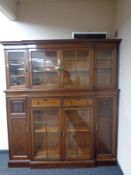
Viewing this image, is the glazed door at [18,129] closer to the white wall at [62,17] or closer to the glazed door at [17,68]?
the glazed door at [17,68]

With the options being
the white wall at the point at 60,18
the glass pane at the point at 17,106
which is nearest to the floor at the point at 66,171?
the glass pane at the point at 17,106

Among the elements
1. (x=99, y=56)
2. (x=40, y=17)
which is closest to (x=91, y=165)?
(x=99, y=56)

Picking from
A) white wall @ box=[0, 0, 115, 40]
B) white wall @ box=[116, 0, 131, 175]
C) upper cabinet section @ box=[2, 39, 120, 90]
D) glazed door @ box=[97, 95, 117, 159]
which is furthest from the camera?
white wall @ box=[0, 0, 115, 40]

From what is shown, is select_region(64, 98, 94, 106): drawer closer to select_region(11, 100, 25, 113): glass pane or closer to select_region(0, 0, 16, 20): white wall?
select_region(11, 100, 25, 113): glass pane

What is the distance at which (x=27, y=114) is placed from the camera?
298 cm

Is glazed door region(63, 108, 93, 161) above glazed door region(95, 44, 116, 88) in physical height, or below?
below

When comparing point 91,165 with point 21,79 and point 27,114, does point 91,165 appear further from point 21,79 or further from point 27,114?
point 21,79

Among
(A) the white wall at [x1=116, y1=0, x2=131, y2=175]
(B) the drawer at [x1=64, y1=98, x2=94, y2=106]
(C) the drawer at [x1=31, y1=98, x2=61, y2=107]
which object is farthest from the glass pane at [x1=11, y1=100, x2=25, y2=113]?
(A) the white wall at [x1=116, y1=0, x2=131, y2=175]

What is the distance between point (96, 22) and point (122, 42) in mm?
669

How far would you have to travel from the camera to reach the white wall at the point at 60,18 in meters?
3.17

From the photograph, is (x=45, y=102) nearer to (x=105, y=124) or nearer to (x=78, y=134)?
(x=78, y=134)

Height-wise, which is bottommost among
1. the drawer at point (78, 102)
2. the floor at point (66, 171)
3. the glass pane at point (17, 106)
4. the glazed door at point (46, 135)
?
the floor at point (66, 171)

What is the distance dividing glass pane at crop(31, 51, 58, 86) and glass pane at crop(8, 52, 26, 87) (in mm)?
154

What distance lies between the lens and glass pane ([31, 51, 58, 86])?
2.95 meters
